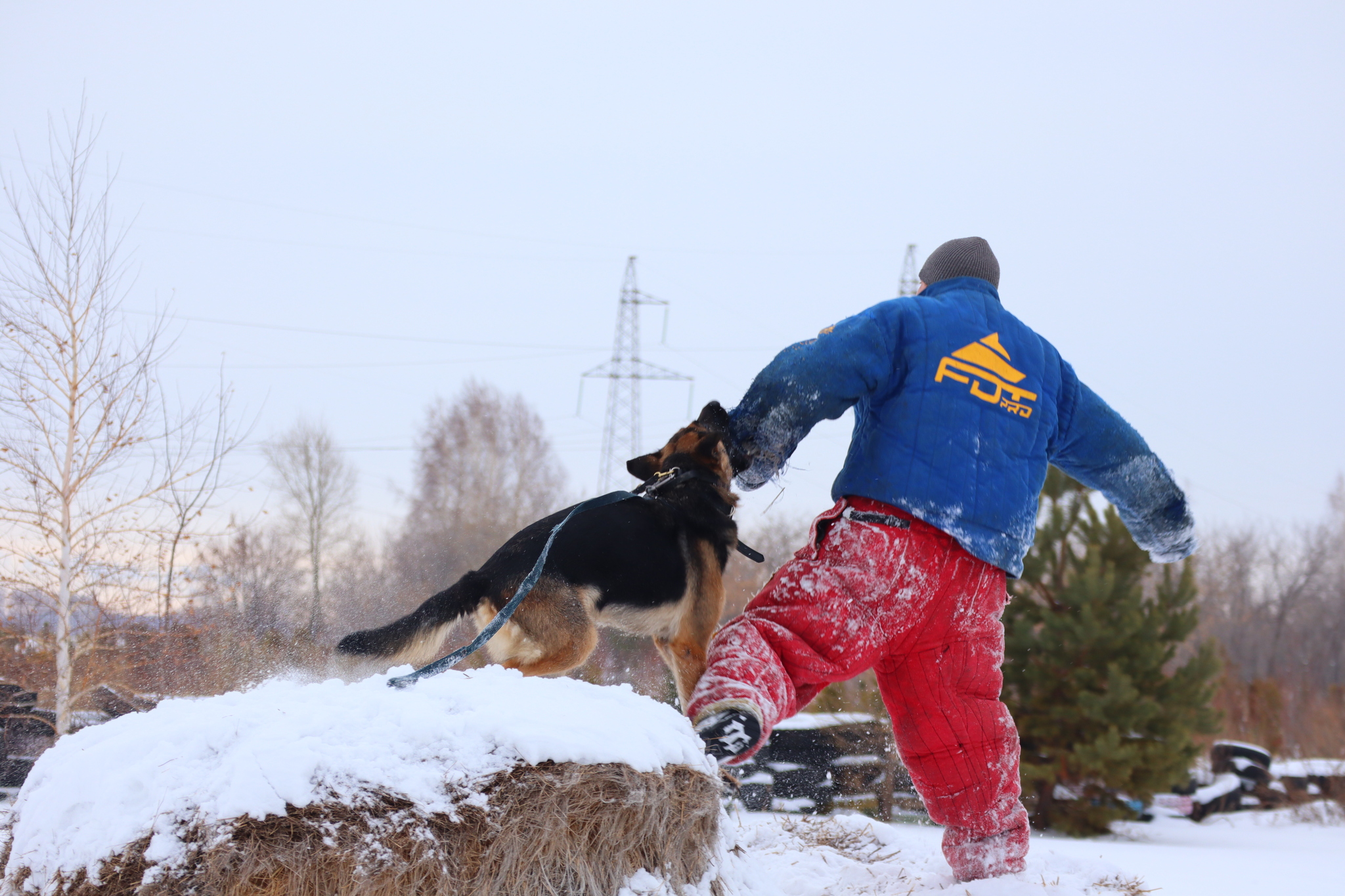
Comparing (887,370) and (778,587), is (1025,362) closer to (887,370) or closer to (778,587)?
(887,370)

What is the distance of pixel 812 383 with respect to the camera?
265 cm

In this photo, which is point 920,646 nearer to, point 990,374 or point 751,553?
point 751,553

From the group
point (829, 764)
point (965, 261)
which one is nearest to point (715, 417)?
point (965, 261)

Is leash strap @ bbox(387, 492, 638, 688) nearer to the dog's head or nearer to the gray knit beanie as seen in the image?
the dog's head

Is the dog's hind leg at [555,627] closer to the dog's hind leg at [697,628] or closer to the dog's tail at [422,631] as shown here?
the dog's tail at [422,631]

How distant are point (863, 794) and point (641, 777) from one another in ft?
28.1

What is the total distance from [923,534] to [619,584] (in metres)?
1.08

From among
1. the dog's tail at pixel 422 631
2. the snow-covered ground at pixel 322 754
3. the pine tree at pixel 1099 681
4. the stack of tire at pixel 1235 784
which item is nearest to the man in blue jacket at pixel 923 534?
the snow-covered ground at pixel 322 754

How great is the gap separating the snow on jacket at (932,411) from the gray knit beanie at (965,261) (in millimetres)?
136

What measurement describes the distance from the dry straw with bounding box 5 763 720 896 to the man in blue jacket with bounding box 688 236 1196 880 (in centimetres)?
55

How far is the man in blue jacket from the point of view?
2572 millimetres

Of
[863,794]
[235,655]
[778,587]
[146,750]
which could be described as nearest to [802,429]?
[778,587]

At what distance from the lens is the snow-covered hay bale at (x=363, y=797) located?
5.43 ft

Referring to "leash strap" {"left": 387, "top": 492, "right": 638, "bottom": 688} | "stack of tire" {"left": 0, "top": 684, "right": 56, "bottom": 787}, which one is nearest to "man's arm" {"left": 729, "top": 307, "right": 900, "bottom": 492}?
"leash strap" {"left": 387, "top": 492, "right": 638, "bottom": 688}
